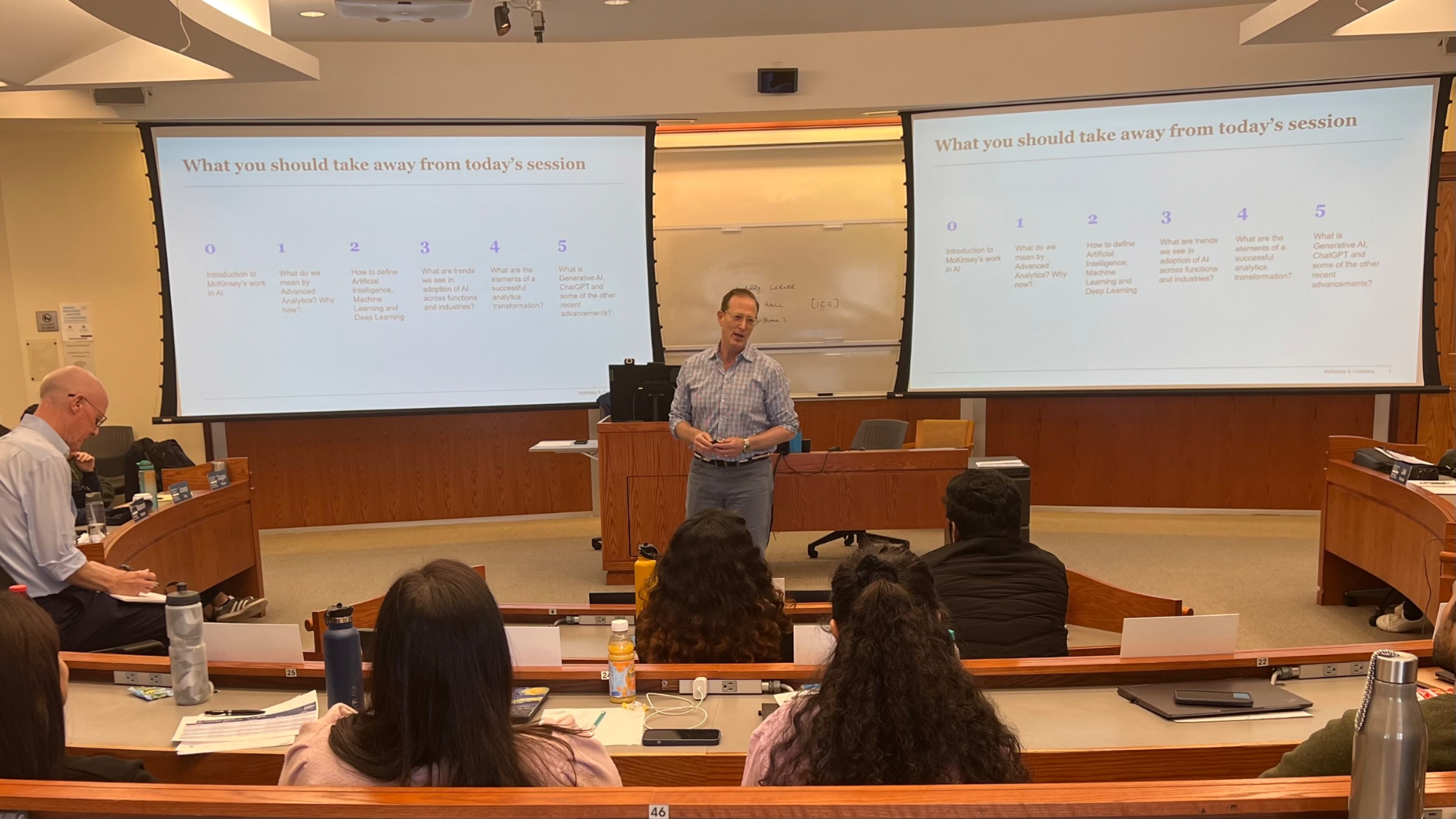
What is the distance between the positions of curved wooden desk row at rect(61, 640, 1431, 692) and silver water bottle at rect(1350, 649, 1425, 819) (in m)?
1.06

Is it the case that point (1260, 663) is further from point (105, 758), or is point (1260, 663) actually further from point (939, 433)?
point (939, 433)

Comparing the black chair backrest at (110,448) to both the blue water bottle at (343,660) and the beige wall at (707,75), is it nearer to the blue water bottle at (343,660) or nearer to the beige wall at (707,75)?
the beige wall at (707,75)

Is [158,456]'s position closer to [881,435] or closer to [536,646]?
[881,435]

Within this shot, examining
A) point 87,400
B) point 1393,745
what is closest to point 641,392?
point 87,400

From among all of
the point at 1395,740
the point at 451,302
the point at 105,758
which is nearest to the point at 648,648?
the point at 105,758

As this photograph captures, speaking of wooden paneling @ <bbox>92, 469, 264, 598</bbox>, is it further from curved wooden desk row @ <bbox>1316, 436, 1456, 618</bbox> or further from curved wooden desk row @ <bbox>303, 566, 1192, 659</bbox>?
curved wooden desk row @ <bbox>1316, 436, 1456, 618</bbox>

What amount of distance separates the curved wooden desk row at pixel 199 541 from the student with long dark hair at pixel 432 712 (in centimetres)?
287

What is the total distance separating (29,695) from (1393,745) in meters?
1.93

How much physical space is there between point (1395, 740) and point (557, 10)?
5.54 meters

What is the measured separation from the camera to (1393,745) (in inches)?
47.8

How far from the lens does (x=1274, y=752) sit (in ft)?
6.43

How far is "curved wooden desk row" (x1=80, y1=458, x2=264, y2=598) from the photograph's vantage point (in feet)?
13.8

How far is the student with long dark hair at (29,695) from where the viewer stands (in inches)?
60.1

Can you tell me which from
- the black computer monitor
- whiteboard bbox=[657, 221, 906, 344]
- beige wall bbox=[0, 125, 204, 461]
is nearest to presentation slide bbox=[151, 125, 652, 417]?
whiteboard bbox=[657, 221, 906, 344]
